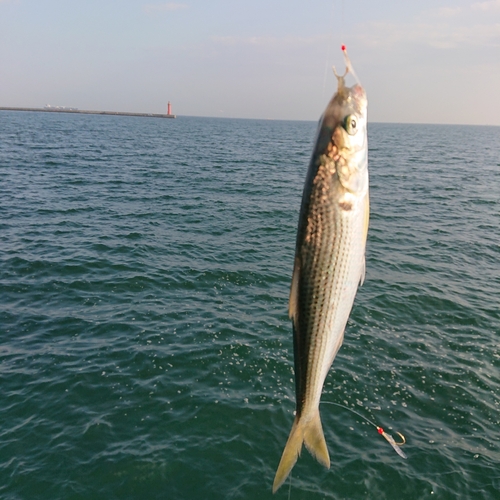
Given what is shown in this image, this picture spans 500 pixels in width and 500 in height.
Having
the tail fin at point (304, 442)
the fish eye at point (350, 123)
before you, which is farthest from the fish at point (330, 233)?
the tail fin at point (304, 442)

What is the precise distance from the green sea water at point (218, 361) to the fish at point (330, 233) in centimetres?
558

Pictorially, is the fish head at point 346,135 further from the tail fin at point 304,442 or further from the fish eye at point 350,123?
the tail fin at point 304,442

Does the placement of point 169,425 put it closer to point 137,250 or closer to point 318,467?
point 318,467

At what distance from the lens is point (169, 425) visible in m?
9.57

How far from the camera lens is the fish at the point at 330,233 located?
120 inches

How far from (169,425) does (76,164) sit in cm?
3931

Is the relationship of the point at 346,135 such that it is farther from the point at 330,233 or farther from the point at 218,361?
the point at 218,361

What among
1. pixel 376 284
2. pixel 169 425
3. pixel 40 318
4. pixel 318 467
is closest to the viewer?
pixel 318 467

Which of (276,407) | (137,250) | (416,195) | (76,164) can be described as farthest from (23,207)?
(416,195)

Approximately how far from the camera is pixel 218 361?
39.2 feet

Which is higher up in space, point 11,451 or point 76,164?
point 76,164

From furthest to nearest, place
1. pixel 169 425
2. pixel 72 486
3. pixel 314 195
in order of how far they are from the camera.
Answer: pixel 169 425, pixel 72 486, pixel 314 195

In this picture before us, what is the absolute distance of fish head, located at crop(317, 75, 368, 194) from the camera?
9.96 ft

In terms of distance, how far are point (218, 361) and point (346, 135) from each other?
990cm
